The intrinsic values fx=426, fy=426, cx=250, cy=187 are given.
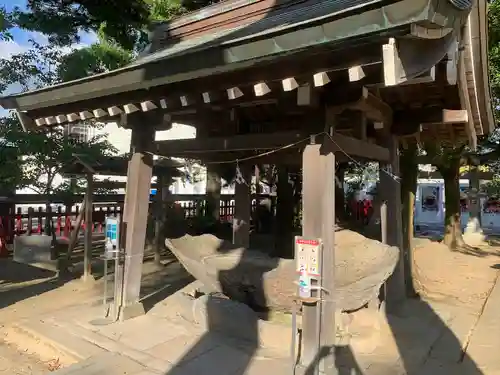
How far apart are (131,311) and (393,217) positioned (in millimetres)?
3691

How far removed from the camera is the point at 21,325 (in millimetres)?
4992

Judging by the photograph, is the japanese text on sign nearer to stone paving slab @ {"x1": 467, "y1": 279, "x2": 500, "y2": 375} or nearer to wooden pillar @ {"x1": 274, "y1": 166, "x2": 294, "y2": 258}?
stone paving slab @ {"x1": 467, "y1": 279, "x2": 500, "y2": 375}

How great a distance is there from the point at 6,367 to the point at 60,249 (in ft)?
18.9

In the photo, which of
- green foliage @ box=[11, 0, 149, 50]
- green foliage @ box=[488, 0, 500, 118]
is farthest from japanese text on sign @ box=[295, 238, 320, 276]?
green foliage @ box=[11, 0, 149, 50]

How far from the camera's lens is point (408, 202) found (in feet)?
25.3

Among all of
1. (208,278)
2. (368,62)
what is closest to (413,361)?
(208,278)

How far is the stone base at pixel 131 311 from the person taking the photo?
5.14 m

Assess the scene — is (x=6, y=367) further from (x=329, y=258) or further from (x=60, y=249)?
(x=60, y=249)

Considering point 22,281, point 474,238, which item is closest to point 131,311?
point 22,281

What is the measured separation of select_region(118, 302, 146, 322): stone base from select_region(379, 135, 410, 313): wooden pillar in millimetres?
3279

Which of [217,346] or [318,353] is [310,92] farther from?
[217,346]

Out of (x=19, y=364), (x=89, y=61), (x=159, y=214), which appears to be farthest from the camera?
(x=159, y=214)

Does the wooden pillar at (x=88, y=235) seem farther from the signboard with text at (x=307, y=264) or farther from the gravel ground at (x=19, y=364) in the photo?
the signboard with text at (x=307, y=264)

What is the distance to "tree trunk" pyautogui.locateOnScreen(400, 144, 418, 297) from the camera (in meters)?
6.91
